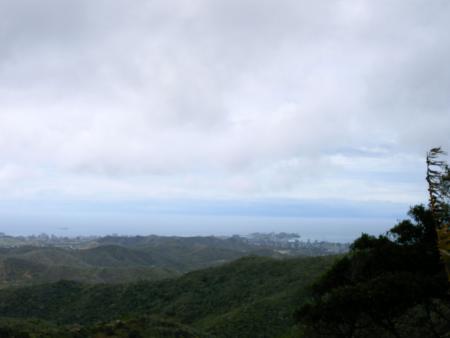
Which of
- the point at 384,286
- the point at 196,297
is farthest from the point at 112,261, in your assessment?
the point at 384,286

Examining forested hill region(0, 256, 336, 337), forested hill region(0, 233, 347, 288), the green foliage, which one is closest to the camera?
the green foliage

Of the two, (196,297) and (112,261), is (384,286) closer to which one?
(196,297)

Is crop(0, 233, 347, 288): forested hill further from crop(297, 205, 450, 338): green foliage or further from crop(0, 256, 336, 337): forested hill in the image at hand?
crop(297, 205, 450, 338): green foliage

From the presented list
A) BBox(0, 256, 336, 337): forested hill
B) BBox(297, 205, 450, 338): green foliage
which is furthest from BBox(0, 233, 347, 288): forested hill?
BBox(297, 205, 450, 338): green foliage

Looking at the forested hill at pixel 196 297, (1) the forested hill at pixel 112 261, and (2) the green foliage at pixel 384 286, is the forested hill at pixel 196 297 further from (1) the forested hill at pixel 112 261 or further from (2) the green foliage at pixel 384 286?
(1) the forested hill at pixel 112 261

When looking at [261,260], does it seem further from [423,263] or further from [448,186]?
[448,186]

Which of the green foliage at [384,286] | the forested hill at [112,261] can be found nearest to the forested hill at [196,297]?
the green foliage at [384,286]
